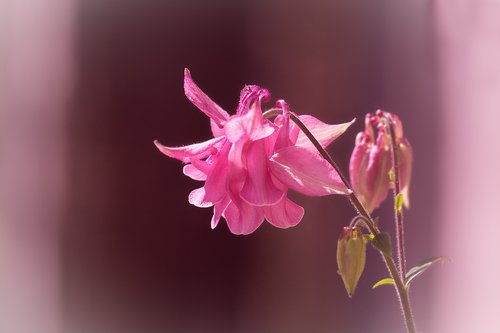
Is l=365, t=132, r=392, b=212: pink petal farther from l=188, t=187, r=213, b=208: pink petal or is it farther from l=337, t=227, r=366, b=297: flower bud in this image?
l=188, t=187, r=213, b=208: pink petal

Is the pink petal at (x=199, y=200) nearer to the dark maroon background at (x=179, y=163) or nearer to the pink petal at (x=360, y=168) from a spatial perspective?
the pink petal at (x=360, y=168)

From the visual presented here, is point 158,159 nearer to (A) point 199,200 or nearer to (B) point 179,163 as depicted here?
(B) point 179,163

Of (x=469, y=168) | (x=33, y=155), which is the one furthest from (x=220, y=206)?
(x=33, y=155)

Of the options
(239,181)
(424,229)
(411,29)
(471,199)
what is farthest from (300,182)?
(411,29)

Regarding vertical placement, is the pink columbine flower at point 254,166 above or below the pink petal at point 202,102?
below

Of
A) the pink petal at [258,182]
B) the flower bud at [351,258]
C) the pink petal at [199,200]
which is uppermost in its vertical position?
the pink petal at [258,182]

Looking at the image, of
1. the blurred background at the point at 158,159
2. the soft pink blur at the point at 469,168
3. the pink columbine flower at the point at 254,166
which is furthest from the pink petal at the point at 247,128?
the blurred background at the point at 158,159

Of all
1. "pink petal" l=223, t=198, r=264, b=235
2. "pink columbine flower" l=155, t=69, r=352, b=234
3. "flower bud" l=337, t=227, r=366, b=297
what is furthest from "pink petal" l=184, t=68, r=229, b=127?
"flower bud" l=337, t=227, r=366, b=297
